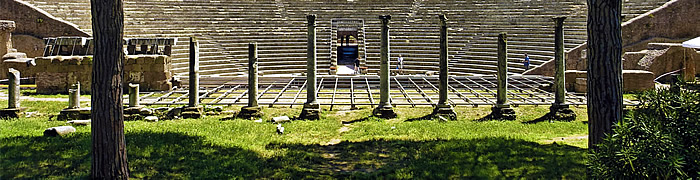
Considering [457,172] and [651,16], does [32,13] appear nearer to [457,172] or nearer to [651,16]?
[457,172]

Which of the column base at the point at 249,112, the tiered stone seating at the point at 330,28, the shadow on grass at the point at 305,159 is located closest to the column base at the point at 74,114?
the shadow on grass at the point at 305,159

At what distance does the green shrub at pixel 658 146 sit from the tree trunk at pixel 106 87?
4.56 metres

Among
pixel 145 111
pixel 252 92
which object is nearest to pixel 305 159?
pixel 252 92

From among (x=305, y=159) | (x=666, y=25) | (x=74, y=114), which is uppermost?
(x=666, y=25)

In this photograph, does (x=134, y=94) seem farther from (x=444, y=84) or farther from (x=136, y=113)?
(x=444, y=84)

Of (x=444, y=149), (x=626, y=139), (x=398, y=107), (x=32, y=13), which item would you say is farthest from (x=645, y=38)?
(x=32, y=13)

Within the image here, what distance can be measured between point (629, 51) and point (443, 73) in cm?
1218

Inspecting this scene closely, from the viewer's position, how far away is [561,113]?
35.8ft

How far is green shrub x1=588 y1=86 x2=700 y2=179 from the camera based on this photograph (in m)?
3.47

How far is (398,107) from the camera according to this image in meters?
12.4

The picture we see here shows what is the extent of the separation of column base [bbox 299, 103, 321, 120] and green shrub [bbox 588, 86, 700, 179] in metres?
7.49

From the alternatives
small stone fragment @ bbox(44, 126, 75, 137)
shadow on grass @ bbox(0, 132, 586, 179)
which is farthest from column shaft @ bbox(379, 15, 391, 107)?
small stone fragment @ bbox(44, 126, 75, 137)

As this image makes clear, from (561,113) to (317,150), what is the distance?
5.67m

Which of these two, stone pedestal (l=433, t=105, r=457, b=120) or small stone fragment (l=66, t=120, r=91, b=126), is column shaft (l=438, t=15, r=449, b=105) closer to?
stone pedestal (l=433, t=105, r=457, b=120)
